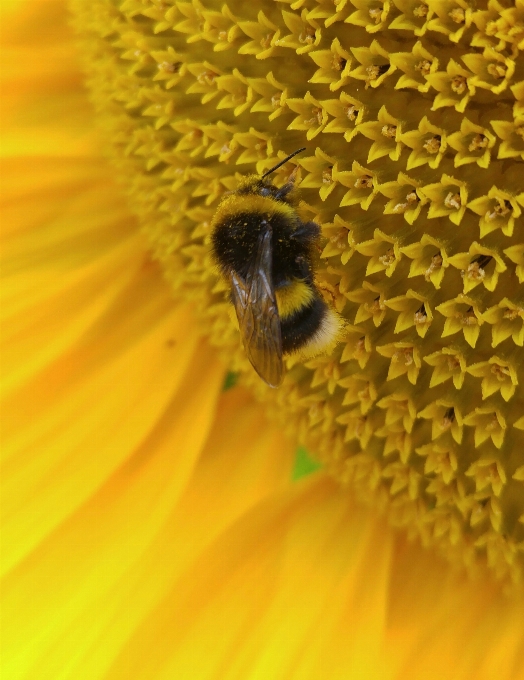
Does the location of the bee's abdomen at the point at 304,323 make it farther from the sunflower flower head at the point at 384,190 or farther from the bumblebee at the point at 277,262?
the sunflower flower head at the point at 384,190

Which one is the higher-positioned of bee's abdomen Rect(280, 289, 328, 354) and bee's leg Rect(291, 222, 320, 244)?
bee's leg Rect(291, 222, 320, 244)

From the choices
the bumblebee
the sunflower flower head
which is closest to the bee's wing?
the bumblebee

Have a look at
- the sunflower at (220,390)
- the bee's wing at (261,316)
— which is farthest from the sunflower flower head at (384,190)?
the bee's wing at (261,316)

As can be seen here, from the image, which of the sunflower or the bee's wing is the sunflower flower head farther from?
the bee's wing

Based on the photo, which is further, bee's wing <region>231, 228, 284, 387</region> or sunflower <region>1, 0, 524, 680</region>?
sunflower <region>1, 0, 524, 680</region>

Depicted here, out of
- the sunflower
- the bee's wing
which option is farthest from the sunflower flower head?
the bee's wing

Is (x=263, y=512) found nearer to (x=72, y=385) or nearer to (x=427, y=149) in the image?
(x=72, y=385)
